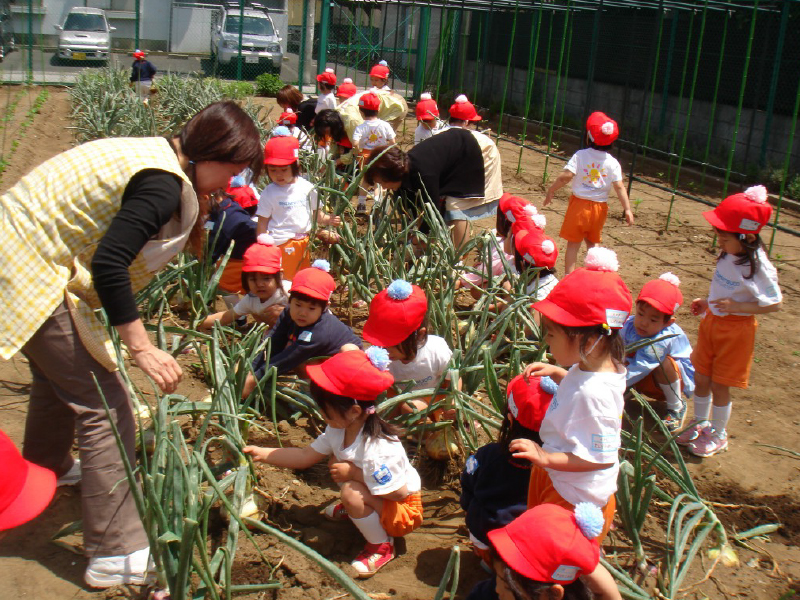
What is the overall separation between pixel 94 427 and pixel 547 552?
118 centimetres

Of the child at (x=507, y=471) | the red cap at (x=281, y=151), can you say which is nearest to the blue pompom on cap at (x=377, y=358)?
the child at (x=507, y=471)

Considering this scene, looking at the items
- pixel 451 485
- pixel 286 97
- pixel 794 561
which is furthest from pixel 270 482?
pixel 286 97

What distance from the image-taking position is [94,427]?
2133 mm

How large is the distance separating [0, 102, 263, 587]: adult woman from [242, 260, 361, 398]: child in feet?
3.13

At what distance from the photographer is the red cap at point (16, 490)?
1729 millimetres

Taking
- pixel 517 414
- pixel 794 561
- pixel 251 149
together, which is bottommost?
pixel 794 561

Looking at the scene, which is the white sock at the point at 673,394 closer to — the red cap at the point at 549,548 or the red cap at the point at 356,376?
the red cap at the point at 356,376

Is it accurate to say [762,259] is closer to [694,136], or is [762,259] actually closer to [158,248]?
[158,248]

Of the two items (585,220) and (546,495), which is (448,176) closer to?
(585,220)

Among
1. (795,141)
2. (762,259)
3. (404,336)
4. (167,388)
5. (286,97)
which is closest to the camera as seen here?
(167,388)

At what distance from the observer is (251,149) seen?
2137mm

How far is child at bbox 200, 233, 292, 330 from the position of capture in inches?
147

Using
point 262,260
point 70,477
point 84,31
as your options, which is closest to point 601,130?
point 262,260

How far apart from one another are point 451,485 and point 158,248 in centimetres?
139
